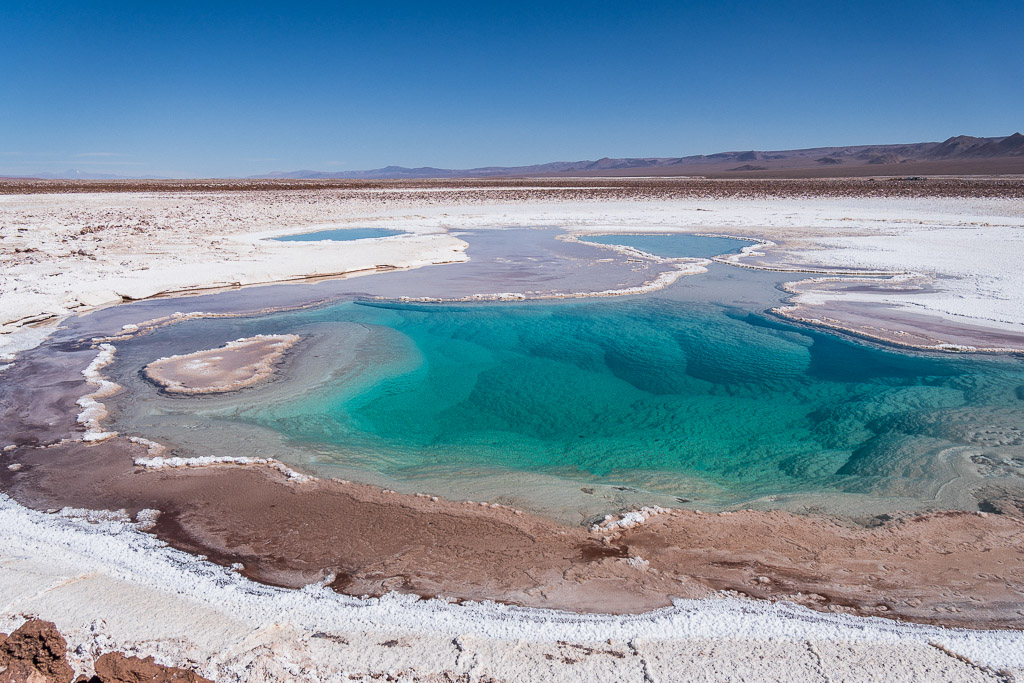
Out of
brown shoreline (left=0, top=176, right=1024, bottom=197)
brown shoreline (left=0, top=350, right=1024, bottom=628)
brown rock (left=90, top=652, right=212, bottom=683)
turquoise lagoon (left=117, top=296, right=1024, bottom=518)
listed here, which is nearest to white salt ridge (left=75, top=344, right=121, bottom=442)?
turquoise lagoon (left=117, top=296, right=1024, bottom=518)

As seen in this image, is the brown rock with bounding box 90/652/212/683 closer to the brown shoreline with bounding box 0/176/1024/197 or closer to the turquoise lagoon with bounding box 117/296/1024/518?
the turquoise lagoon with bounding box 117/296/1024/518

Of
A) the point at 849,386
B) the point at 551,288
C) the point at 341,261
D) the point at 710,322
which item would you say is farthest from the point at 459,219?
the point at 849,386

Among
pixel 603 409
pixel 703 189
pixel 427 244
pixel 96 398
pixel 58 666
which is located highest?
pixel 703 189

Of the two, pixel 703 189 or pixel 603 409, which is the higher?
pixel 703 189

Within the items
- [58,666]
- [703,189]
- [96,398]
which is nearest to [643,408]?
[58,666]

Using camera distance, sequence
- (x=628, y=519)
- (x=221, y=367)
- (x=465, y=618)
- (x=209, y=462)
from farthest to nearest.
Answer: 1. (x=221, y=367)
2. (x=209, y=462)
3. (x=628, y=519)
4. (x=465, y=618)

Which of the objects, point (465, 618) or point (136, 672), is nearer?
point (136, 672)

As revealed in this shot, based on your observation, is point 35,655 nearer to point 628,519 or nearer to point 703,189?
point 628,519

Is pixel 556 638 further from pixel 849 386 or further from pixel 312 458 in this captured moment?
pixel 849 386
